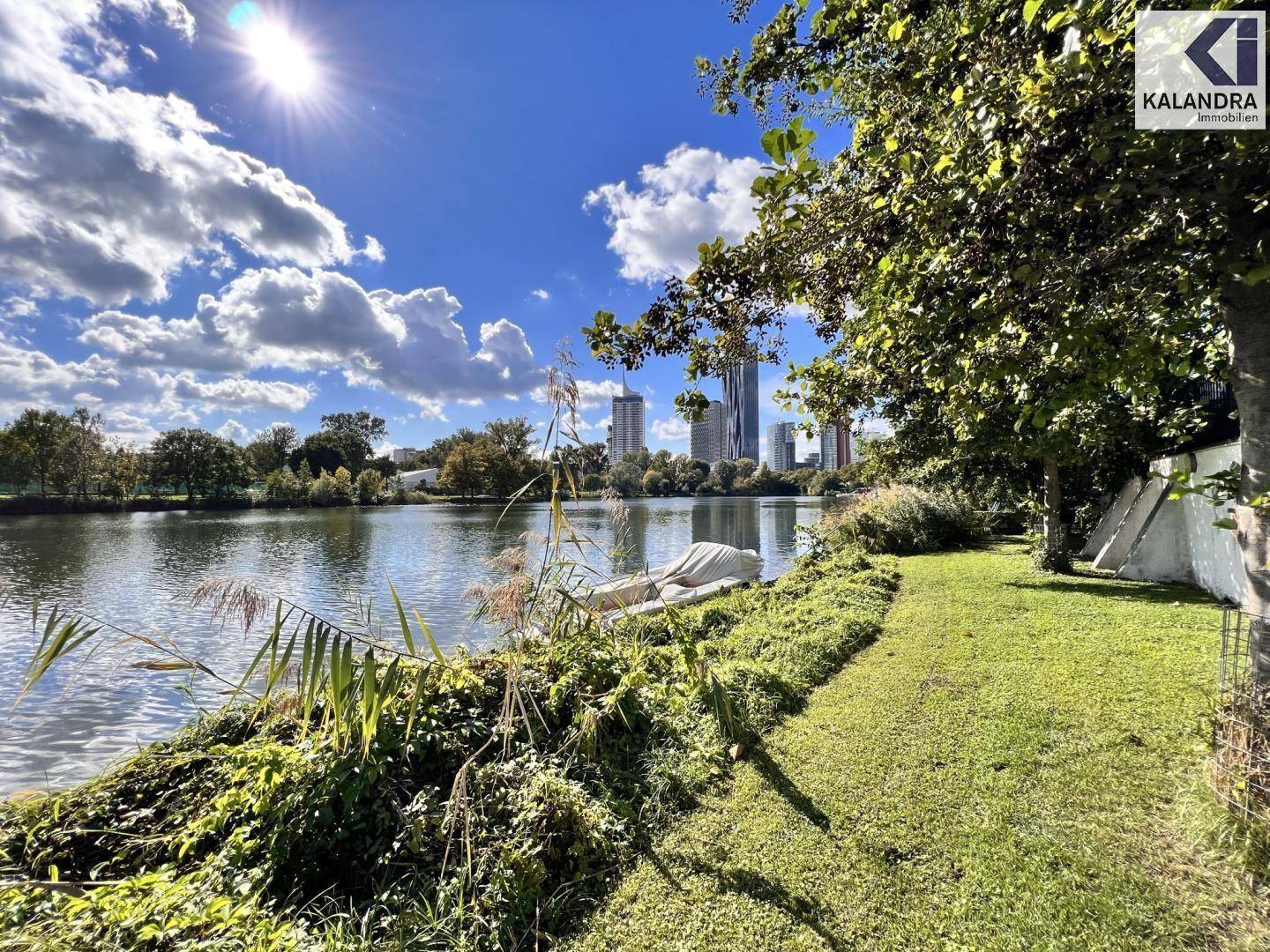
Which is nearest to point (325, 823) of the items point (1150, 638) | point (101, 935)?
point (101, 935)

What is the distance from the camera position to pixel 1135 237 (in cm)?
223

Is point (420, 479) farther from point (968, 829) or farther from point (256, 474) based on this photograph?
point (968, 829)

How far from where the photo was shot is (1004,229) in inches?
75.7

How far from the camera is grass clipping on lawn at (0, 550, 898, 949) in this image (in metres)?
2.28

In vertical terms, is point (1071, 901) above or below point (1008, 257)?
below

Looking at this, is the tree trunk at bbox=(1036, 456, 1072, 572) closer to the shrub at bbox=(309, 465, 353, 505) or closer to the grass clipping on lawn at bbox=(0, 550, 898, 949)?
the grass clipping on lawn at bbox=(0, 550, 898, 949)

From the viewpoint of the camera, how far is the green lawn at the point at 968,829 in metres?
2.15

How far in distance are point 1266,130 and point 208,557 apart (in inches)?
1044

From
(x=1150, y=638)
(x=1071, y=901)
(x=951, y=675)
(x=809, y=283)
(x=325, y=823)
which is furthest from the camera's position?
(x=1150, y=638)

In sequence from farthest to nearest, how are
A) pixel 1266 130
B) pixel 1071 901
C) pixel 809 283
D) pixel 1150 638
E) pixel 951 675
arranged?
pixel 1150 638 → pixel 951 675 → pixel 809 283 → pixel 1071 901 → pixel 1266 130

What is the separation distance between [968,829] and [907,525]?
12.7 metres

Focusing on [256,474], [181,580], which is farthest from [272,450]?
[181,580]

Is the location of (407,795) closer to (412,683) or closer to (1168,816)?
(412,683)

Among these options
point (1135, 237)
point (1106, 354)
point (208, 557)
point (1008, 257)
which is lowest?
point (208, 557)
